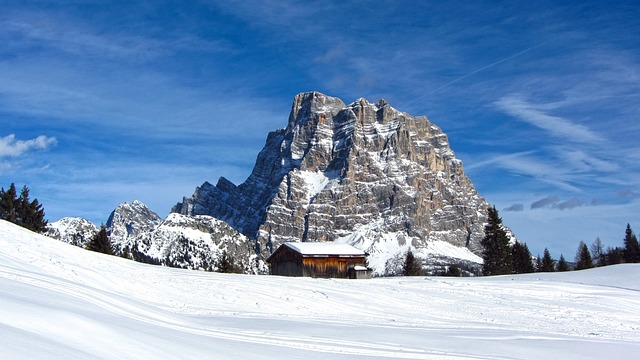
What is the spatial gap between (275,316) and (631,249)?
8322cm

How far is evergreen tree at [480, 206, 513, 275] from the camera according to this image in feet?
230

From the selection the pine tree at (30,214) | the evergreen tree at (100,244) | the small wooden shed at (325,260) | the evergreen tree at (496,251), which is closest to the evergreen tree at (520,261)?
the evergreen tree at (496,251)

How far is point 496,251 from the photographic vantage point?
70875 millimetres

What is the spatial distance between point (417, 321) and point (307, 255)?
37.0 meters

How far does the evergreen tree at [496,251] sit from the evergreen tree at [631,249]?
25601 mm

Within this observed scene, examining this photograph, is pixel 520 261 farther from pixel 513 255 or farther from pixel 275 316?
pixel 275 316

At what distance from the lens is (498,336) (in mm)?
16000

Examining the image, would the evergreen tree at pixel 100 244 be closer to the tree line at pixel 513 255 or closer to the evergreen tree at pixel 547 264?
the tree line at pixel 513 255

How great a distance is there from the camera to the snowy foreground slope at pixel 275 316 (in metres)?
8.78

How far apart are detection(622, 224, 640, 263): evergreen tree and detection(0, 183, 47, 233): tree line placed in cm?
8205

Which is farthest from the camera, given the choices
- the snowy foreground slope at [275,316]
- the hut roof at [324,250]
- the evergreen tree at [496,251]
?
the evergreen tree at [496,251]

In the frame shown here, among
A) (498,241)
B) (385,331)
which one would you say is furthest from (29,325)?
(498,241)

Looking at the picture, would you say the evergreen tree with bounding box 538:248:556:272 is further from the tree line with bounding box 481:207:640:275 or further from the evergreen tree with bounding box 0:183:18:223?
the evergreen tree with bounding box 0:183:18:223

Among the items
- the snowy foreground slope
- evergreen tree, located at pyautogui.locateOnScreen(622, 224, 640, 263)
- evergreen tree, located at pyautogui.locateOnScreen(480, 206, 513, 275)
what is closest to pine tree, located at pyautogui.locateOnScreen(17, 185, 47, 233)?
the snowy foreground slope
